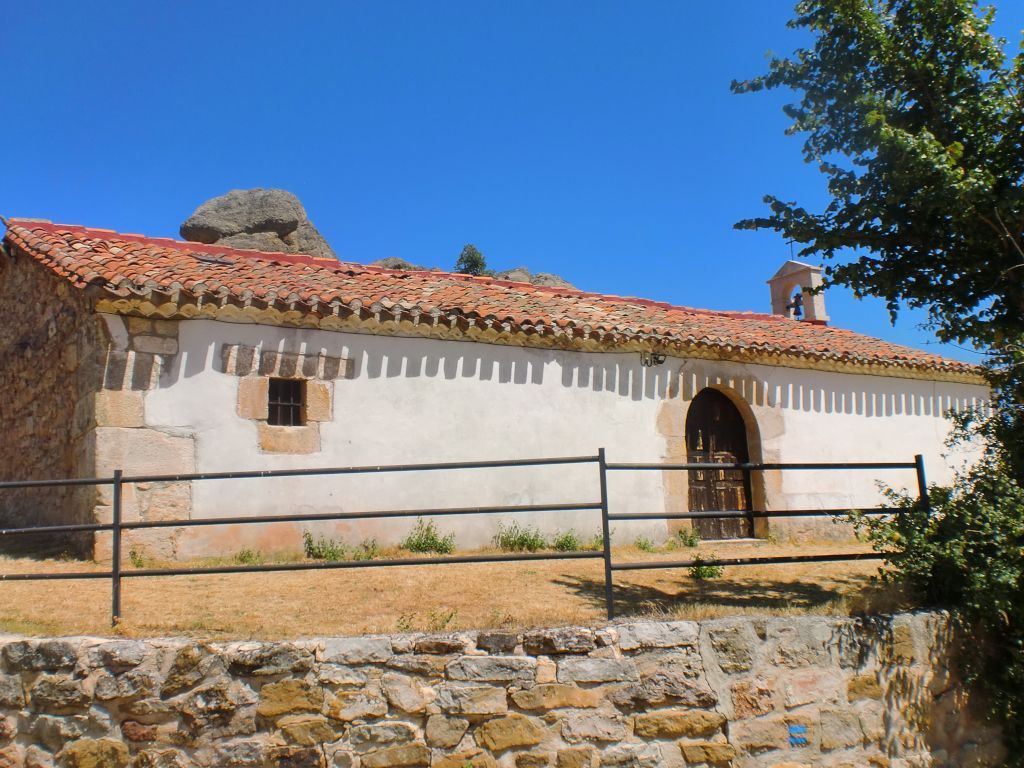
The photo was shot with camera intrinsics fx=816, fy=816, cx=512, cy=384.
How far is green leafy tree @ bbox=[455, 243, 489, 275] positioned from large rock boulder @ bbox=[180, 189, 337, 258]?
279 inches

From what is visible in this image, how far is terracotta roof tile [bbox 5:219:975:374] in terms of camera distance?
840cm

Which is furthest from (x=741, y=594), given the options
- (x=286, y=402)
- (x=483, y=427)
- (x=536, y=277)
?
(x=536, y=277)

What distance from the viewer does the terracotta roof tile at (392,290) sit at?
8398mm

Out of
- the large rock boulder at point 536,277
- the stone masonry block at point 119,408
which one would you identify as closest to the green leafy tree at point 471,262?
the large rock boulder at point 536,277

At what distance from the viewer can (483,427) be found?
984 cm

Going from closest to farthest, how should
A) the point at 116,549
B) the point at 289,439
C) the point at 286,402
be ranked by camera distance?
the point at 116,549 < the point at 289,439 < the point at 286,402

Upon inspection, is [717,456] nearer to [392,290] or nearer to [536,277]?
[392,290]

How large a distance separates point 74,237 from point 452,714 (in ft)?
25.6

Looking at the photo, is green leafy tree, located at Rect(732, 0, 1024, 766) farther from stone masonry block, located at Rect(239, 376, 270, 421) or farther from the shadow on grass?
stone masonry block, located at Rect(239, 376, 270, 421)

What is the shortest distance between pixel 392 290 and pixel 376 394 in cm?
151

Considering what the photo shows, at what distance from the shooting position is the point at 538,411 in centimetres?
1019

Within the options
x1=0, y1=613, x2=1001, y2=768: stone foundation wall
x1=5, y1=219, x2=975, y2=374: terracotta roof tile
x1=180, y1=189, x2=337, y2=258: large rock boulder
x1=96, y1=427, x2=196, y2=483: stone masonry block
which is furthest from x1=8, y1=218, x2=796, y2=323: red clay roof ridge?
x1=180, y1=189, x2=337, y2=258: large rock boulder

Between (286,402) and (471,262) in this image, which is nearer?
(286,402)

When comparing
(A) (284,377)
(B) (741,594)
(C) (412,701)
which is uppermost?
(A) (284,377)
